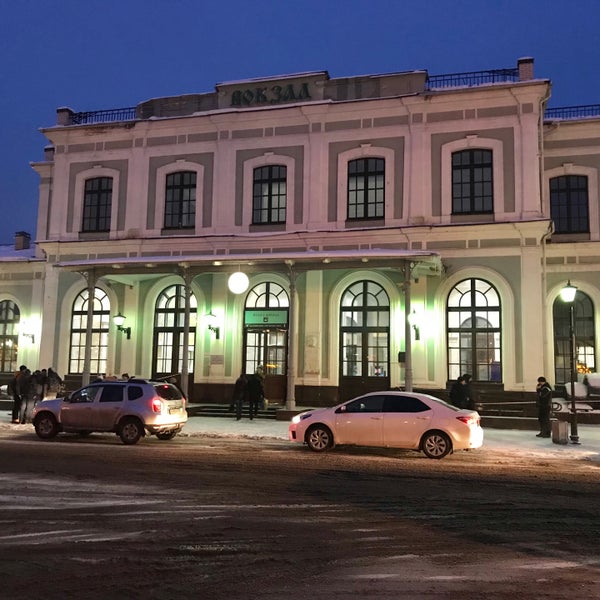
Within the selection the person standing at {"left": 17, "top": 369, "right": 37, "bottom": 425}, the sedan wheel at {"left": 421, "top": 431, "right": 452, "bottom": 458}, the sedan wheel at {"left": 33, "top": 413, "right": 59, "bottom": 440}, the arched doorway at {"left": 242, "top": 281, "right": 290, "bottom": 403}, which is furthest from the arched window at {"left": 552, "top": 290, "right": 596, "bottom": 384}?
the person standing at {"left": 17, "top": 369, "right": 37, "bottom": 425}

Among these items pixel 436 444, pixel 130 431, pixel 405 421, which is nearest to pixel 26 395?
pixel 130 431

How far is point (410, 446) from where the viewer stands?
13.3m

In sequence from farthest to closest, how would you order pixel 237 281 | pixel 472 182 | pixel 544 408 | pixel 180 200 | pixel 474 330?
1. pixel 180 200
2. pixel 472 182
3. pixel 474 330
4. pixel 237 281
5. pixel 544 408

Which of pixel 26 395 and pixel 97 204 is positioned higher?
pixel 97 204

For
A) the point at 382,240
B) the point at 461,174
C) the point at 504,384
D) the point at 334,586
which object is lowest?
the point at 334,586

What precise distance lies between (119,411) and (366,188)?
12.4m

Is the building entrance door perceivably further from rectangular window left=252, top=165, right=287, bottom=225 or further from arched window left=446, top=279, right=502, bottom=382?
arched window left=446, top=279, right=502, bottom=382

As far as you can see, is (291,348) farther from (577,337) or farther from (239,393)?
(577,337)

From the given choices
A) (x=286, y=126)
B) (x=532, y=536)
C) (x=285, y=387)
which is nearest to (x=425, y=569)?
(x=532, y=536)

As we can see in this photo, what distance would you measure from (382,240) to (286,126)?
5.86 m

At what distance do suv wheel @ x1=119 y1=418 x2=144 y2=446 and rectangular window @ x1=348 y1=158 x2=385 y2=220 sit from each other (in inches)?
453

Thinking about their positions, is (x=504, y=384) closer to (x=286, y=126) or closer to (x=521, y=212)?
(x=521, y=212)

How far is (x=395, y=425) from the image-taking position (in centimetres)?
1332

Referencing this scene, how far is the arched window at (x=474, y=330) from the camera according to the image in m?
21.1
